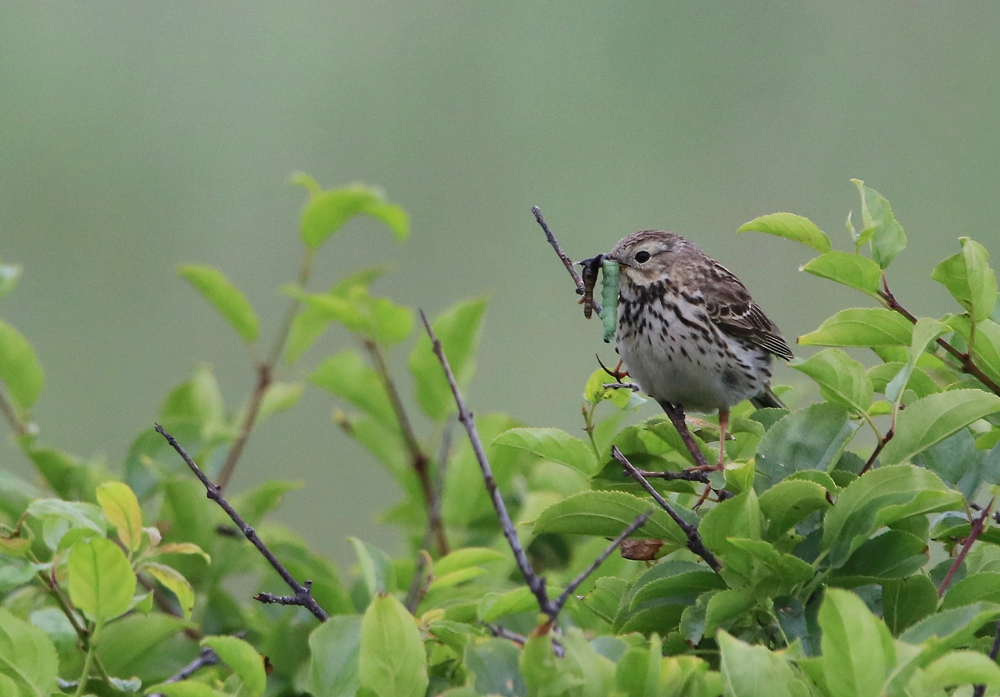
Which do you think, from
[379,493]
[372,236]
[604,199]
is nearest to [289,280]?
[372,236]

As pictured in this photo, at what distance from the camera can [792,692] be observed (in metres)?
1.19

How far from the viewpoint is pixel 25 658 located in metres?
1.45

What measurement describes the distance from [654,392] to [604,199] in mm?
4166

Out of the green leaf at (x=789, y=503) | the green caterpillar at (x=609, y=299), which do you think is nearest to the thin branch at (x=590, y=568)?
the green leaf at (x=789, y=503)

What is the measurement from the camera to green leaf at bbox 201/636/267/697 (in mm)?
1408

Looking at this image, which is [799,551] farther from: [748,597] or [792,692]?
[792,692]

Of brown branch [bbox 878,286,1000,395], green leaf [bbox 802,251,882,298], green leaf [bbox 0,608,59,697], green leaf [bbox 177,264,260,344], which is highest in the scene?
green leaf [bbox 177,264,260,344]

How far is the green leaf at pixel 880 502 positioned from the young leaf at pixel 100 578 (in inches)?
37.0

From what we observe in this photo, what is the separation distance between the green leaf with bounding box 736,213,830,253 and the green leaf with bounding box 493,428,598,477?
0.42m

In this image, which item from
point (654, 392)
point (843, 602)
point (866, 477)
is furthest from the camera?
point (654, 392)

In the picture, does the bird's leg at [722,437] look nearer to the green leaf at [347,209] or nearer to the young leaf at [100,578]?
the young leaf at [100,578]

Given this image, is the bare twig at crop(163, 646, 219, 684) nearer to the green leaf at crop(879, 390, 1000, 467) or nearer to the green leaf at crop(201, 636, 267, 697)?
the green leaf at crop(201, 636, 267, 697)

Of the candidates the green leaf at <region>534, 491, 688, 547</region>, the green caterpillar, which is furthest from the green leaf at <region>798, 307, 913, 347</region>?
the green caterpillar

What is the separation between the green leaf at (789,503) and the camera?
4.56 ft
